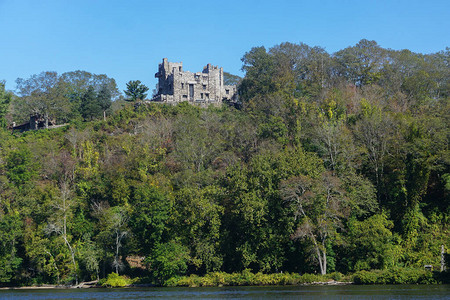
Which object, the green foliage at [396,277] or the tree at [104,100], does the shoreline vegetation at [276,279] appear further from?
the tree at [104,100]

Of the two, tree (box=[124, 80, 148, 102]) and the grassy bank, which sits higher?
tree (box=[124, 80, 148, 102])

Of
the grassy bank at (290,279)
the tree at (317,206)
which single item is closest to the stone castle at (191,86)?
the grassy bank at (290,279)

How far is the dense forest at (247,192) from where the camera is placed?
4550 centimetres

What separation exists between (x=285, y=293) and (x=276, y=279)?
6937 millimetres

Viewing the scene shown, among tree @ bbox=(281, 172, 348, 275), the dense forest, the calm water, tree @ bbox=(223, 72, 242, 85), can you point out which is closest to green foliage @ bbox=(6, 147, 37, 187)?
the dense forest

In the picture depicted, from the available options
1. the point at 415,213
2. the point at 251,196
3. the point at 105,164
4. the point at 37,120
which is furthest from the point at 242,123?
the point at 37,120

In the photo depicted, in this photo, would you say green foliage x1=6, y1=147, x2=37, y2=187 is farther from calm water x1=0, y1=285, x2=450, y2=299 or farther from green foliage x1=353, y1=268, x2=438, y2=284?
green foliage x1=353, y1=268, x2=438, y2=284

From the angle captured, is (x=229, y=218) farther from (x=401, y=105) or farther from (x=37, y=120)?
(x=37, y=120)

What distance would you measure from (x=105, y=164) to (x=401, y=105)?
33.9m

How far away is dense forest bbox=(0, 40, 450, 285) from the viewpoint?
1791 inches

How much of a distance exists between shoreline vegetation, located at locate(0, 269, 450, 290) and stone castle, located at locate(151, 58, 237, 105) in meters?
37.0

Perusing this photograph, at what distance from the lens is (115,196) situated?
5409 centimetres

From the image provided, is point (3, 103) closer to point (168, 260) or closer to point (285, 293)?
point (168, 260)

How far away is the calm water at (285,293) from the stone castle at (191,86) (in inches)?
1667
